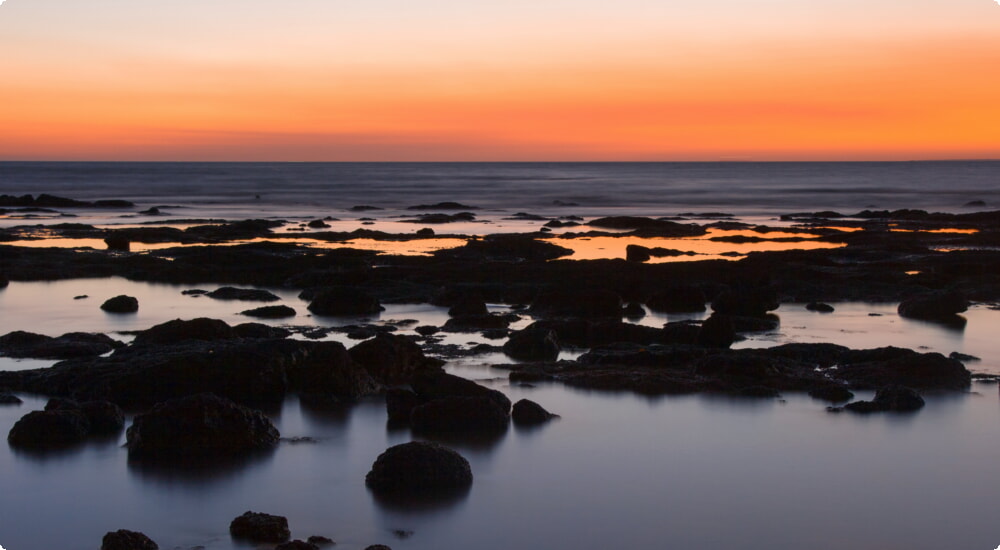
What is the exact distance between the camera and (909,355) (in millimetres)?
12984

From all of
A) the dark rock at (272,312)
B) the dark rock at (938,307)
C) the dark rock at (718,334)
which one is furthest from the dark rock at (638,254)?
the dark rock at (718,334)

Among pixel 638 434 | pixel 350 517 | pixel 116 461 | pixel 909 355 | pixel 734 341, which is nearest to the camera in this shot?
pixel 350 517

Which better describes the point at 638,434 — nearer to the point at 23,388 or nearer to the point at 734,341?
the point at 734,341

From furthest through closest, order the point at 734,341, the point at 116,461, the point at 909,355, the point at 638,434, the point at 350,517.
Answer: the point at 734,341 → the point at 909,355 → the point at 638,434 → the point at 116,461 → the point at 350,517

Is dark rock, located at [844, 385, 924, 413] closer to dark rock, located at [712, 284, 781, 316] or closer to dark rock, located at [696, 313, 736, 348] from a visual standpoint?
dark rock, located at [696, 313, 736, 348]

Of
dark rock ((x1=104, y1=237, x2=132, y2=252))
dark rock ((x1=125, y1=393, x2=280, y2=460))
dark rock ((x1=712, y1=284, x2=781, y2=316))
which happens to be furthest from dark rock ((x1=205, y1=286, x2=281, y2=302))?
dark rock ((x1=104, y1=237, x2=132, y2=252))

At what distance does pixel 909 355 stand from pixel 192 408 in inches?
323

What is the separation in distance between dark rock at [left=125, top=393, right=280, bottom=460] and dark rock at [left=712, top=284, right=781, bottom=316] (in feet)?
32.0

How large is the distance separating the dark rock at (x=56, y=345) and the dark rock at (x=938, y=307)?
12252 millimetres

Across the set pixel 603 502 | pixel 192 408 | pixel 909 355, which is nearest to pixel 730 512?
→ pixel 603 502

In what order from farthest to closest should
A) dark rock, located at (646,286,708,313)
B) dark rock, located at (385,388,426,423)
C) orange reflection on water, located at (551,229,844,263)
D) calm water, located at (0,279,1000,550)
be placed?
orange reflection on water, located at (551,229,844,263)
dark rock, located at (646,286,708,313)
dark rock, located at (385,388,426,423)
calm water, located at (0,279,1000,550)

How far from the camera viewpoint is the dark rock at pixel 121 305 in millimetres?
18359

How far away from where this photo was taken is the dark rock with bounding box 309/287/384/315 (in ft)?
59.3

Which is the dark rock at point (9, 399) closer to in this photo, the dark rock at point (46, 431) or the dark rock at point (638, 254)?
the dark rock at point (46, 431)
